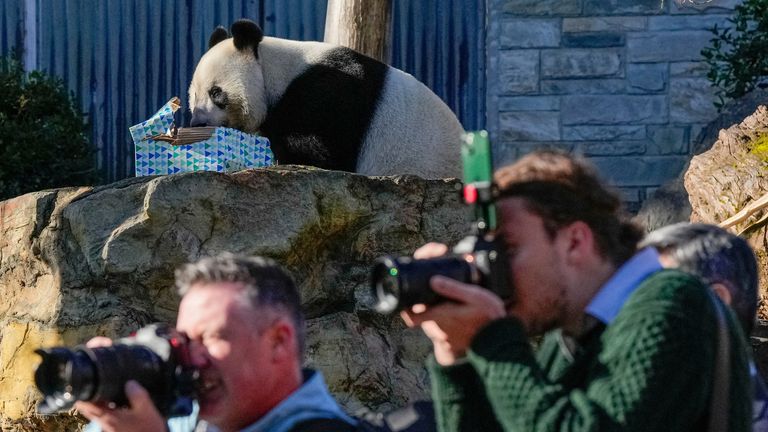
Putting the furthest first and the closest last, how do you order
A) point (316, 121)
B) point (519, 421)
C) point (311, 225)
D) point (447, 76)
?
point (447, 76)
point (316, 121)
point (311, 225)
point (519, 421)

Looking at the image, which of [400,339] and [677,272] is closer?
[677,272]

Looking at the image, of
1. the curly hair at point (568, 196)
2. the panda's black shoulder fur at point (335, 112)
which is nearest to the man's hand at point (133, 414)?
the curly hair at point (568, 196)

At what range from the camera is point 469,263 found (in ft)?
6.66

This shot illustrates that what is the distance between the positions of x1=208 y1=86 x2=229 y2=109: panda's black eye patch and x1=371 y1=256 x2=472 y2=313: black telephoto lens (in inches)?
218

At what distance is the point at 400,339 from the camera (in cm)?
466

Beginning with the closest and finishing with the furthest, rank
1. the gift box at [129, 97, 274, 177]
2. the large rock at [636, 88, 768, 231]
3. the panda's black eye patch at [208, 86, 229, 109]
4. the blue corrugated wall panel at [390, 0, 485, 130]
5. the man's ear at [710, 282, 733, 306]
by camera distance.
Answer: the man's ear at [710, 282, 733, 306] < the gift box at [129, 97, 274, 177] < the large rock at [636, 88, 768, 231] < the panda's black eye patch at [208, 86, 229, 109] < the blue corrugated wall panel at [390, 0, 485, 130]

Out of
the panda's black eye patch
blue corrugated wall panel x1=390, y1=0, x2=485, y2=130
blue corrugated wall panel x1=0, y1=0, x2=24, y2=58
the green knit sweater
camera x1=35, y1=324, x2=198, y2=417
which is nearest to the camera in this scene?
the green knit sweater

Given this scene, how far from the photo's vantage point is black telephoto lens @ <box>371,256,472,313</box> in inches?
77.9

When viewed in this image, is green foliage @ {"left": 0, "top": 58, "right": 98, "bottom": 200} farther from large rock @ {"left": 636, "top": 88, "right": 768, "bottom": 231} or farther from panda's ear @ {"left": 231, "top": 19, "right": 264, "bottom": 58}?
large rock @ {"left": 636, "top": 88, "right": 768, "bottom": 231}

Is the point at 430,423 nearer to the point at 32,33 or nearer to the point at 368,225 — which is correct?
the point at 368,225

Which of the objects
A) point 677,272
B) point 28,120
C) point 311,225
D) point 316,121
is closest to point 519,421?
point 677,272

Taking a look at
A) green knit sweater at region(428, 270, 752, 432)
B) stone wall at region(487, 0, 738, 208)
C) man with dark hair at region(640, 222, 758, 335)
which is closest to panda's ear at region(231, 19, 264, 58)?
stone wall at region(487, 0, 738, 208)

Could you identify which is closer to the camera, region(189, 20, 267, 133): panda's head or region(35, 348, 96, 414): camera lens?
region(35, 348, 96, 414): camera lens

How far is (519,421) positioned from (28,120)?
6279mm
